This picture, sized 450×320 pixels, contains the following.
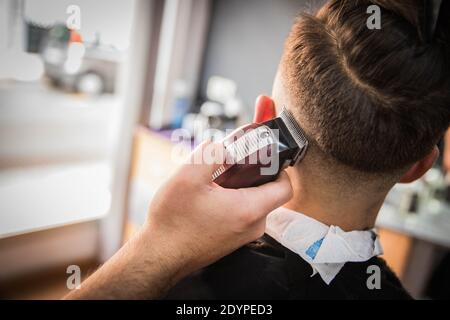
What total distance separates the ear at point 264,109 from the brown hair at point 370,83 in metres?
0.08

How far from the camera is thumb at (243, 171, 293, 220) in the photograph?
707mm

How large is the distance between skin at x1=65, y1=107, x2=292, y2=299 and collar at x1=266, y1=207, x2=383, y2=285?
0.22 meters

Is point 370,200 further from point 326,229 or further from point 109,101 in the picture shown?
point 109,101

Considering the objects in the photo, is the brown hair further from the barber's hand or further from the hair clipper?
the barber's hand

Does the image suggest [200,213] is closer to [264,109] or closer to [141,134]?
[264,109]

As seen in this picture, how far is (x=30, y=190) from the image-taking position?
9.56ft

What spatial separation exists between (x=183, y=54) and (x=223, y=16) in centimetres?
45

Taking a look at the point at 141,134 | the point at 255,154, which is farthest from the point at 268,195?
the point at 141,134

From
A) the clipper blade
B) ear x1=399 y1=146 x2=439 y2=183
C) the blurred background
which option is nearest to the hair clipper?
the clipper blade

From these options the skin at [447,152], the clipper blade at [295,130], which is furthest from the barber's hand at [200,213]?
the skin at [447,152]

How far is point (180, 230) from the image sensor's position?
0.71 meters

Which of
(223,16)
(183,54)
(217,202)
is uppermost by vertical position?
(223,16)

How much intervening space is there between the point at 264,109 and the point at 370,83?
0.89ft
